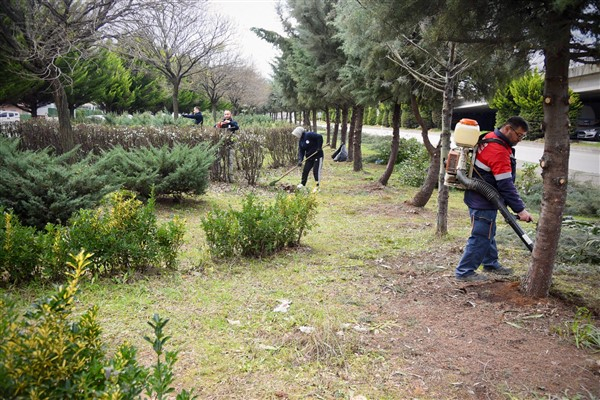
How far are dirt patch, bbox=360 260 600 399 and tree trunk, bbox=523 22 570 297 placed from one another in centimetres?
53

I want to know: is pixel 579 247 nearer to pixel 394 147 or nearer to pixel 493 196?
pixel 493 196

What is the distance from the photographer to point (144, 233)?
184 inches

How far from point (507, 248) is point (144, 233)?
→ 485 cm

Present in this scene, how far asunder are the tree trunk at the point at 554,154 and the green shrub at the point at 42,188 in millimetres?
5453

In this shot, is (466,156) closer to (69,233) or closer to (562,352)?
(562,352)

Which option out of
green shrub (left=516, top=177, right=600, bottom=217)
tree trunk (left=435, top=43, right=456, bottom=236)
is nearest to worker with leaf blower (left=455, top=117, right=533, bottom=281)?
tree trunk (left=435, top=43, right=456, bottom=236)

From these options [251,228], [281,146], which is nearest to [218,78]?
[281,146]

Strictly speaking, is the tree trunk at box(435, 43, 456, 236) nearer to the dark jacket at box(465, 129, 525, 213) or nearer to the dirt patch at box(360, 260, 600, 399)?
the dark jacket at box(465, 129, 525, 213)

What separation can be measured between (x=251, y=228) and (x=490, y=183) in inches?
108

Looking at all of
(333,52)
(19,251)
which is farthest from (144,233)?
(333,52)

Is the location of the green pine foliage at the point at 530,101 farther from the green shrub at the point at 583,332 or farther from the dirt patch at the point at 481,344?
the green shrub at the point at 583,332

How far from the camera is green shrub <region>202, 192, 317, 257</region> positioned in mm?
5273

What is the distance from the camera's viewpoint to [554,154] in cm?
382

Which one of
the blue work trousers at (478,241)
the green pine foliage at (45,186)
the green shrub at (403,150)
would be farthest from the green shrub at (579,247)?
the green shrub at (403,150)
